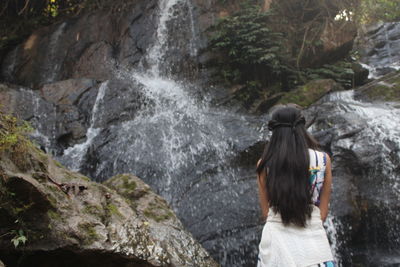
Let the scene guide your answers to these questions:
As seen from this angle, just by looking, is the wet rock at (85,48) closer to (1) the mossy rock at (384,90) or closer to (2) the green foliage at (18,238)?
(1) the mossy rock at (384,90)

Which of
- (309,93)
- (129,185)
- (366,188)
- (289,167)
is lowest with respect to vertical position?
(366,188)

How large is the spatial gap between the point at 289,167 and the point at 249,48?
8.27 m

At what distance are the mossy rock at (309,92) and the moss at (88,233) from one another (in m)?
6.97

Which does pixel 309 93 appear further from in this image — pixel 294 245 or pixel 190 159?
pixel 294 245

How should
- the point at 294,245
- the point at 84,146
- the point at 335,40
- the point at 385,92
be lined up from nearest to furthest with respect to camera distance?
the point at 294,245 → the point at 84,146 → the point at 385,92 → the point at 335,40

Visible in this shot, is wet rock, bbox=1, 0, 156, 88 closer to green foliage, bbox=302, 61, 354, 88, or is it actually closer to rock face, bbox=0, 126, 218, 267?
green foliage, bbox=302, 61, 354, 88

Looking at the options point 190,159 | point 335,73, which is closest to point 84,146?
point 190,159

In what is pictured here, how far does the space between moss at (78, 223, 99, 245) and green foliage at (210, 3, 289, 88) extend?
7.58 meters

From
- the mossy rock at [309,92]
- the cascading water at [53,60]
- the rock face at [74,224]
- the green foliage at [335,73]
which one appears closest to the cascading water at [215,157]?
the mossy rock at [309,92]

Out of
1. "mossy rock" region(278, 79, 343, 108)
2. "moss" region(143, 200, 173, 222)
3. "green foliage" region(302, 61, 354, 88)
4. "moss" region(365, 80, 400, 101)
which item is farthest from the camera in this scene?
Answer: "green foliage" region(302, 61, 354, 88)

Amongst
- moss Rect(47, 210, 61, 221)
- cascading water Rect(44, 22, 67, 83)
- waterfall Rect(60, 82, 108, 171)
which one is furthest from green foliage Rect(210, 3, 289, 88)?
moss Rect(47, 210, 61, 221)

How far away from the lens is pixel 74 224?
3.21m

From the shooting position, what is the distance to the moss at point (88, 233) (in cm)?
317

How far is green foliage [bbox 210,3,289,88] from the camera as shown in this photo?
10273mm
